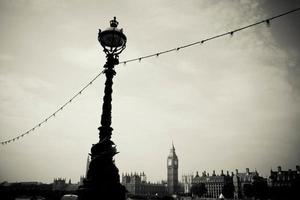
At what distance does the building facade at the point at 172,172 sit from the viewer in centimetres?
13800

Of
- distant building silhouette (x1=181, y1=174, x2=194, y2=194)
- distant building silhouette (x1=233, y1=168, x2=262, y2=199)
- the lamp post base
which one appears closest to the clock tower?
distant building silhouette (x1=181, y1=174, x2=194, y2=194)

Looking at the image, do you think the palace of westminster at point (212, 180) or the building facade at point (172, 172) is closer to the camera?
the palace of westminster at point (212, 180)

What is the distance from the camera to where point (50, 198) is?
4509 cm

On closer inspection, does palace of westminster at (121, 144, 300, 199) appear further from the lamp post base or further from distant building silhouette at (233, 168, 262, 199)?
the lamp post base

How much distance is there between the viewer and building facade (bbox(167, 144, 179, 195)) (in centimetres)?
13800

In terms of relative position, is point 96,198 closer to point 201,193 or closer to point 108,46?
point 108,46

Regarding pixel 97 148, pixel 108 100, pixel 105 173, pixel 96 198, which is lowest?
pixel 96 198

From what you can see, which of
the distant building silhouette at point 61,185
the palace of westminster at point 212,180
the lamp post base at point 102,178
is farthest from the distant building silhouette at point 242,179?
the lamp post base at point 102,178

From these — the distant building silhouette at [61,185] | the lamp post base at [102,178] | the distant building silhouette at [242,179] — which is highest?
the lamp post base at [102,178]

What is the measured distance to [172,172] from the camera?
142 m

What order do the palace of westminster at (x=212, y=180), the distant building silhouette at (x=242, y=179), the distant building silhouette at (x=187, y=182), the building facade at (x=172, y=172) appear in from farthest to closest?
the distant building silhouette at (x=187, y=182), the building facade at (x=172, y=172), the distant building silhouette at (x=242, y=179), the palace of westminster at (x=212, y=180)

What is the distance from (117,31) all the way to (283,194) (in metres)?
74.1

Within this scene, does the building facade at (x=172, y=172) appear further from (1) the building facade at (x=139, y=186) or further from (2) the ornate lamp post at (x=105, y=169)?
(2) the ornate lamp post at (x=105, y=169)

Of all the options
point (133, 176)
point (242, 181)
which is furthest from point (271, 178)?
point (133, 176)
